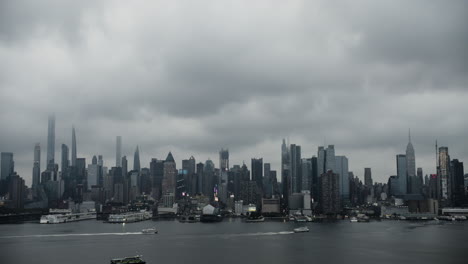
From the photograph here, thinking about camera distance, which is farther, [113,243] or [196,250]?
[113,243]

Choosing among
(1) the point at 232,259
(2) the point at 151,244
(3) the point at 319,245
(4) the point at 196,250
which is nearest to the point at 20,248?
(2) the point at 151,244

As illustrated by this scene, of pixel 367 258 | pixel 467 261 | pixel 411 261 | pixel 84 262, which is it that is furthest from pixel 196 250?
pixel 467 261

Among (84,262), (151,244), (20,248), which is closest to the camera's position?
(84,262)

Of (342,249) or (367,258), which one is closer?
(367,258)

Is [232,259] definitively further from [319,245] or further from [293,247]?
[319,245]

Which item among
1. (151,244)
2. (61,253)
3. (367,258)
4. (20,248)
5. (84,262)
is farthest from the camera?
(151,244)

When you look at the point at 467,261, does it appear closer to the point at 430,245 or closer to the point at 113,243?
the point at 430,245

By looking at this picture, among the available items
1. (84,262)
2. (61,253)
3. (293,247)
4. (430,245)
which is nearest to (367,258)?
(293,247)

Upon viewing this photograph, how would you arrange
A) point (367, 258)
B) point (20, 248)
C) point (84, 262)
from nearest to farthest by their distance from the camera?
point (84, 262)
point (367, 258)
point (20, 248)

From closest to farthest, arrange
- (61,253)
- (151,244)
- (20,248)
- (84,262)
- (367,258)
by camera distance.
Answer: (84,262), (367,258), (61,253), (20,248), (151,244)
